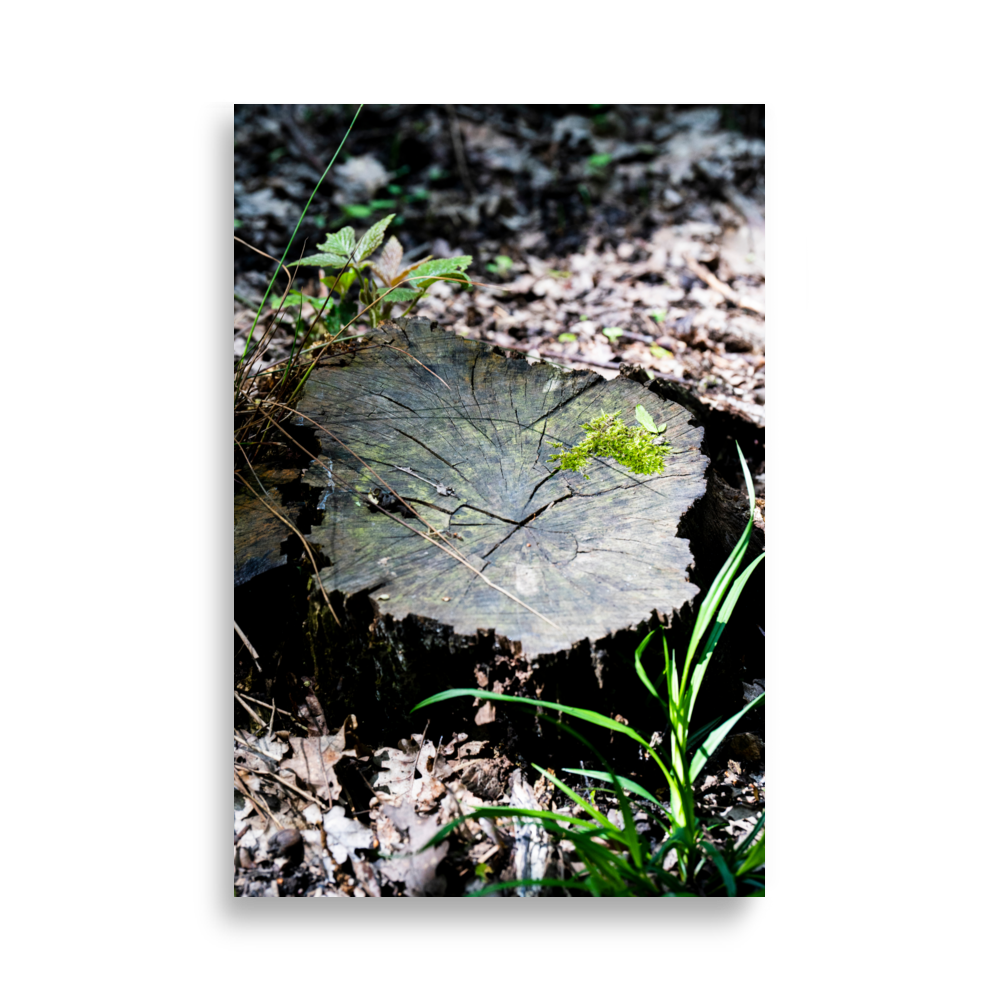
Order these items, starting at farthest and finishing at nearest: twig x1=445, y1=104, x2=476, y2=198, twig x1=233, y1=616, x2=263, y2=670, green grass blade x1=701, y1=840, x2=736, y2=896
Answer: twig x1=445, y1=104, x2=476, y2=198
twig x1=233, y1=616, x2=263, y2=670
green grass blade x1=701, y1=840, x2=736, y2=896

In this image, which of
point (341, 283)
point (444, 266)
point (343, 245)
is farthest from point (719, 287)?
point (343, 245)

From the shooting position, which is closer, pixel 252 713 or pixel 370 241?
pixel 252 713

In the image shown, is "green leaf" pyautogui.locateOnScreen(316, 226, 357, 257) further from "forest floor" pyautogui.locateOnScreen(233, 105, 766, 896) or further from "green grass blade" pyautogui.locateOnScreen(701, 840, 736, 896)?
"green grass blade" pyautogui.locateOnScreen(701, 840, 736, 896)

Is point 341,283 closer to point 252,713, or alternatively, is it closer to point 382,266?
point 382,266

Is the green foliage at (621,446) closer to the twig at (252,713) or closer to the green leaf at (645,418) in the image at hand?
the green leaf at (645,418)

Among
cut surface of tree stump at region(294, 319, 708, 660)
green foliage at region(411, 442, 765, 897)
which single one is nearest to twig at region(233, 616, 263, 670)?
cut surface of tree stump at region(294, 319, 708, 660)

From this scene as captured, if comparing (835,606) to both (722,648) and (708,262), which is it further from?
(708,262)

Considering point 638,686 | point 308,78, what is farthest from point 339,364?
point 638,686
